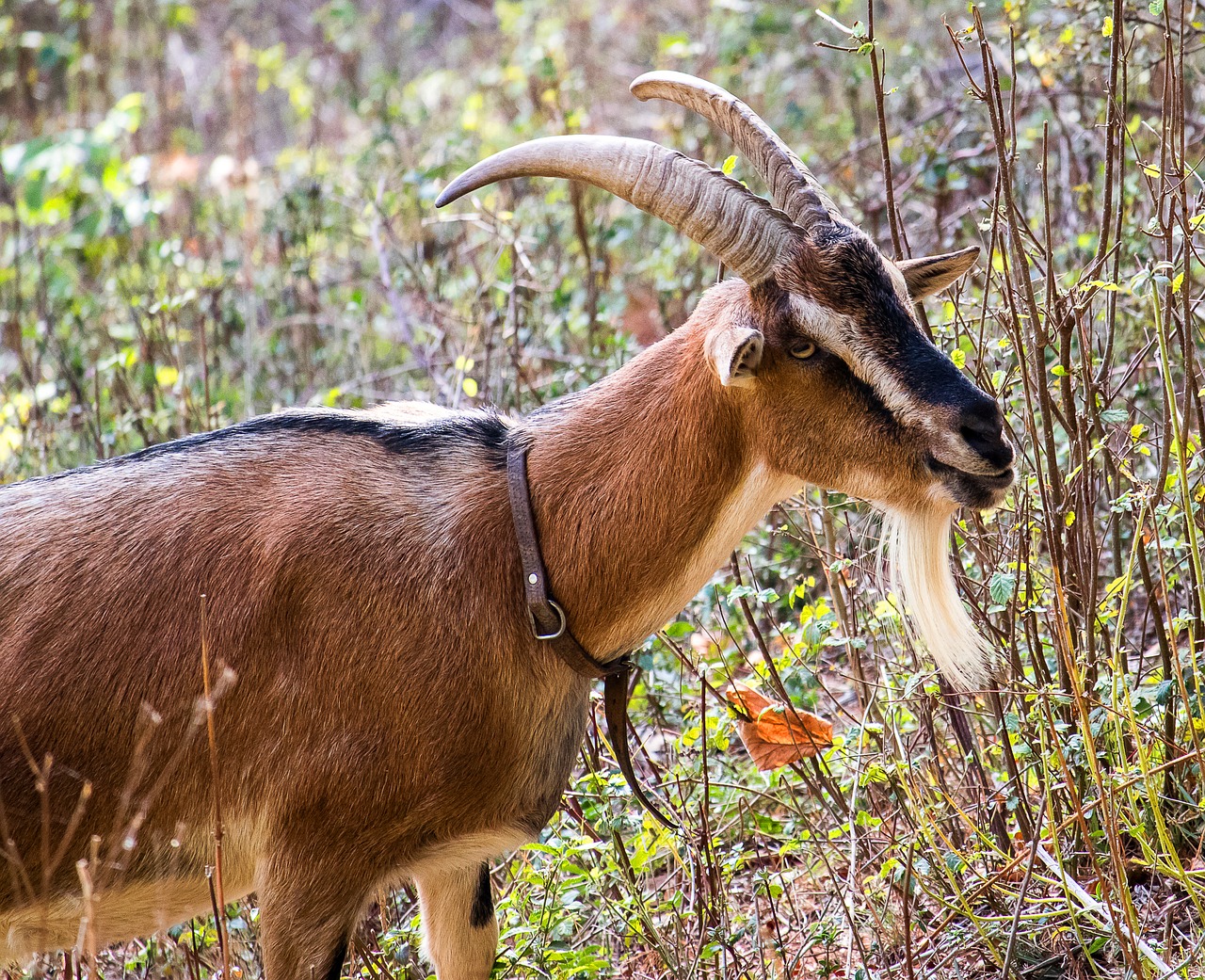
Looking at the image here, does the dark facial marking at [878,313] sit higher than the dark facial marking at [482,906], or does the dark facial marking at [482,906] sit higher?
the dark facial marking at [878,313]

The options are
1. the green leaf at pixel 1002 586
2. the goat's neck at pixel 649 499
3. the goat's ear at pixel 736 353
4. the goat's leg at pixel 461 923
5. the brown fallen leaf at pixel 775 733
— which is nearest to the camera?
the goat's ear at pixel 736 353

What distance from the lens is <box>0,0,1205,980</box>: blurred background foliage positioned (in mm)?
3533

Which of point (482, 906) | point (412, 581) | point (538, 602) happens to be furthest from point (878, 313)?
point (482, 906)

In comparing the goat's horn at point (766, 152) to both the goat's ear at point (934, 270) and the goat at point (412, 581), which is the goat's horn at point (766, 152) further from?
the goat's ear at point (934, 270)

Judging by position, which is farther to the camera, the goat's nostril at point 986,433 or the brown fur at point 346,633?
the brown fur at point 346,633

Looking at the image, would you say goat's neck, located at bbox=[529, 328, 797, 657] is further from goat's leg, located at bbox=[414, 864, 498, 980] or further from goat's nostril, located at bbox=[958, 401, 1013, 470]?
goat's leg, located at bbox=[414, 864, 498, 980]

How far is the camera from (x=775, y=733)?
13.5ft

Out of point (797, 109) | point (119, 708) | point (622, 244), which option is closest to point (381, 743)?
point (119, 708)

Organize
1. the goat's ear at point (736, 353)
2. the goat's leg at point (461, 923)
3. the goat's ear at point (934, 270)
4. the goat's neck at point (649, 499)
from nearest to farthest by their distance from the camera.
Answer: the goat's ear at point (736, 353)
the goat's neck at point (649, 499)
the goat's ear at point (934, 270)
the goat's leg at point (461, 923)

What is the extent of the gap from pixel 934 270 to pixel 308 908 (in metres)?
2.23

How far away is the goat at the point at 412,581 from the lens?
315cm

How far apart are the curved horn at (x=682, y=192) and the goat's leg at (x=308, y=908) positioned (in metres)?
1.59

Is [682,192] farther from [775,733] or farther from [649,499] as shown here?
[775,733]

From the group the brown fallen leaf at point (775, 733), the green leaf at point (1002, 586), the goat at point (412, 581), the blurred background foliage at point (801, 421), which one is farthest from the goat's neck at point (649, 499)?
the brown fallen leaf at point (775, 733)
